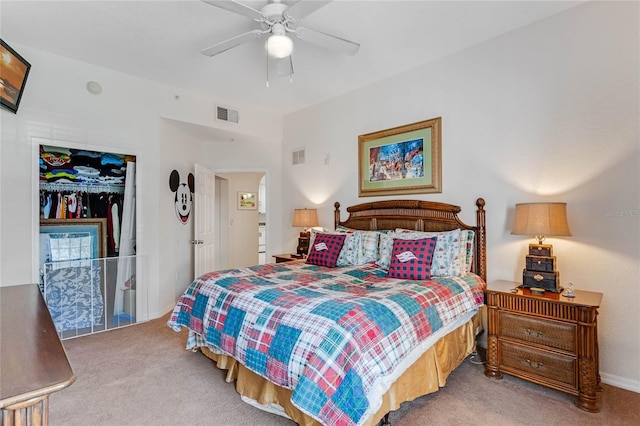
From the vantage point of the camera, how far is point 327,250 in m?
3.56

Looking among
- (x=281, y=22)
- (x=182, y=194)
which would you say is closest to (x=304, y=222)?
(x=182, y=194)

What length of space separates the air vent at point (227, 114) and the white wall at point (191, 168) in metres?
0.27

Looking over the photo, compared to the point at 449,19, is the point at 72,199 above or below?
below

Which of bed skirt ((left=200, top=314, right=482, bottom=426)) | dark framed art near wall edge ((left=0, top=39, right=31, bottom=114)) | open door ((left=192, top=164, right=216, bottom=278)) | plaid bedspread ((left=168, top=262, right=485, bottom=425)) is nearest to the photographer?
plaid bedspread ((left=168, top=262, right=485, bottom=425))

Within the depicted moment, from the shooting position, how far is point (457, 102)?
3359mm

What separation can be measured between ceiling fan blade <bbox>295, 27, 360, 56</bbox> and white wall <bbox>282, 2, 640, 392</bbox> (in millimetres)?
1349

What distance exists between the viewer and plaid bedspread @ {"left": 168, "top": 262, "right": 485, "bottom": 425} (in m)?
1.59

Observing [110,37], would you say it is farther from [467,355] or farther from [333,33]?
[467,355]

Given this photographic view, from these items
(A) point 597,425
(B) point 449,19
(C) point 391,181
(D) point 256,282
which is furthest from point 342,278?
(B) point 449,19

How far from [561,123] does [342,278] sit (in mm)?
2275

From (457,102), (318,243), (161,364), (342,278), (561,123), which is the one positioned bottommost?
Answer: (161,364)

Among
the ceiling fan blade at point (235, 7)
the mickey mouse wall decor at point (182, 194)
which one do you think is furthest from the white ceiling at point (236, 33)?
the mickey mouse wall decor at point (182, 194)

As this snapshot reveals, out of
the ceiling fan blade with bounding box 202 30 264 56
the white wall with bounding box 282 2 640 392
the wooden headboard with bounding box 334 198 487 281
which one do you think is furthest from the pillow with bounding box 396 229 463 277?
the ceiling fan blade with bounding box 202 30 264 56

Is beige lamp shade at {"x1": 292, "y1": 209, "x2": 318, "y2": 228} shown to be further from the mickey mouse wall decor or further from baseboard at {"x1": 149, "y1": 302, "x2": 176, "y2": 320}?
baseboard at {"x1": 149, "y1": 302, "x2": 176, "y2": 320}
